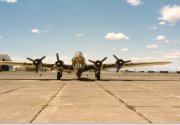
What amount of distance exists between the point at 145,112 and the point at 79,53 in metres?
29.7

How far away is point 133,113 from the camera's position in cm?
1009

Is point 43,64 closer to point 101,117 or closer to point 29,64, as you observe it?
point 29,64

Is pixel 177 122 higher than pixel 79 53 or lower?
lower

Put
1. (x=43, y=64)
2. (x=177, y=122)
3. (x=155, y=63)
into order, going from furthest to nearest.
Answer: (x=155, y=63)
(x=43, y=64)
(x=177, y=122)

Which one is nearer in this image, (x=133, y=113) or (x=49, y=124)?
(x=49, y=124)

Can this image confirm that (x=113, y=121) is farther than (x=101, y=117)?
No

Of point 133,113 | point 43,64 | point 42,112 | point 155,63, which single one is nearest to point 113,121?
point 133,113

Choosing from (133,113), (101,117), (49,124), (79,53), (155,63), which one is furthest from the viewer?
(155,63)

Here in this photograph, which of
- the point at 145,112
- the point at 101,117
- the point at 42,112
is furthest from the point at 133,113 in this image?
the point at 42,112

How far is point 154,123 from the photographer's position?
8227 millimetres

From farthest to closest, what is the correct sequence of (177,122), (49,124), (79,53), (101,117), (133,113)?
(79,53)
(133,113)
(101,117)
(177,122)
(49,124)

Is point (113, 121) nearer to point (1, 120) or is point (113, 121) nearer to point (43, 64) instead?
point (1, 120)

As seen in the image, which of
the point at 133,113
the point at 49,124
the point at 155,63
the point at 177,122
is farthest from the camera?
the point at 155,63

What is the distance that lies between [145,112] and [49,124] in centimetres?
398
